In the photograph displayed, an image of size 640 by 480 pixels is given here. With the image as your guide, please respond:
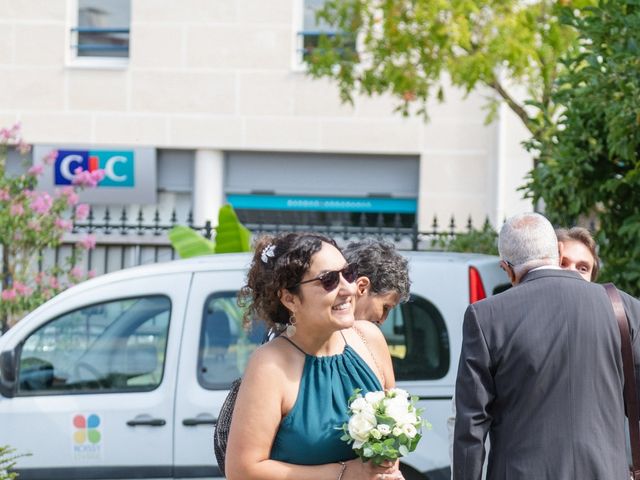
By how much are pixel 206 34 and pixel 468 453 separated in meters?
16.0

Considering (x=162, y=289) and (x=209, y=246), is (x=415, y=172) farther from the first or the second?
(x=162, y=289)

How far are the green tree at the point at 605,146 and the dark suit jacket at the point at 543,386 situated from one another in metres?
2.21

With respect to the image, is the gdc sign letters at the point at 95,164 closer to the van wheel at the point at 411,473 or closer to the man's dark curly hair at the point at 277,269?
the van wheel at the point at 411,473

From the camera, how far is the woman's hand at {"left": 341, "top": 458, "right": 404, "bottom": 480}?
356cm

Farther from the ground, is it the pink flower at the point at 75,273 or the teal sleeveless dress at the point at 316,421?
the teal sleeveless dress at the point at 316,421

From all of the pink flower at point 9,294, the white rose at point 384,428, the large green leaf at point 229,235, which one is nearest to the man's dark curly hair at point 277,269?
the white rose at point 384,428

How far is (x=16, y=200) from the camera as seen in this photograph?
11.7m

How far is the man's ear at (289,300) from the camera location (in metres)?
3.72

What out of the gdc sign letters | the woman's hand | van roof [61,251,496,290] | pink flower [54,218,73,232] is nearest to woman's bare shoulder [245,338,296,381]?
the woman's hand

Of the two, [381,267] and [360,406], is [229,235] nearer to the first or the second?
[381,267]

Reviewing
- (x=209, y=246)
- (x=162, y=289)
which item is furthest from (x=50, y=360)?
(x=209, y=246)

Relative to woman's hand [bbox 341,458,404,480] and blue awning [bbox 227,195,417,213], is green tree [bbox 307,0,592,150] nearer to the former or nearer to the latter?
blue awning [bbox 227,195,417,213]

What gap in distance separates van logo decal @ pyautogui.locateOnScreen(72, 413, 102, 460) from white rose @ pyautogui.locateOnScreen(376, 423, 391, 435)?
3563 millimetres

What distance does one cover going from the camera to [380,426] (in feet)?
11.5
